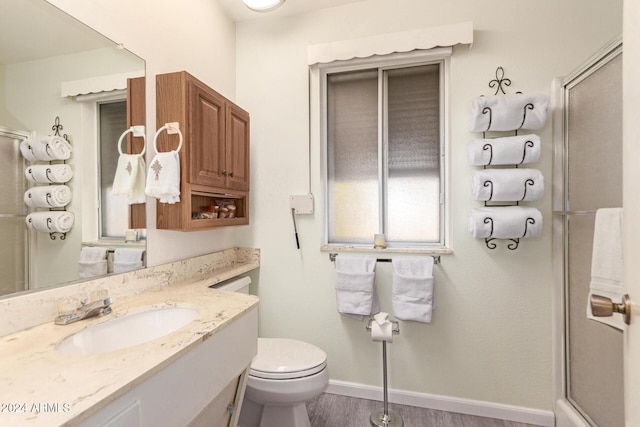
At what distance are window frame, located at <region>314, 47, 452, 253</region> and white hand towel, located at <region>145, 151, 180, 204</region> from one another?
96 centimetres

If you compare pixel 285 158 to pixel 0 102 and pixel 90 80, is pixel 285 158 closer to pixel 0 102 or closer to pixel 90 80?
pixel 90 80

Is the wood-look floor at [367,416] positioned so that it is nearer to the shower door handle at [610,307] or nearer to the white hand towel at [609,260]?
the white hand towel at [609,260]

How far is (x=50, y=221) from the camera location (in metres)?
1.03

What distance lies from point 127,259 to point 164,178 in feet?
1.31

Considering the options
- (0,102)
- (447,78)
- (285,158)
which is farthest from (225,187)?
(447,78)

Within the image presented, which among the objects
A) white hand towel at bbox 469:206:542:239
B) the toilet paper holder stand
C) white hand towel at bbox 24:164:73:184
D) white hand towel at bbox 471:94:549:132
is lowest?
the toilet paper holder stand

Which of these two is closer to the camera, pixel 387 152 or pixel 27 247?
pixel 27 247

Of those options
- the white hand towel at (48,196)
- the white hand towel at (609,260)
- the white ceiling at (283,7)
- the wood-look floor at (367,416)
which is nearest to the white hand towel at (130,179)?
the white hand towel at (48,196)

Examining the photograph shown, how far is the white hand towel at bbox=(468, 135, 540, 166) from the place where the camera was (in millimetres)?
1546

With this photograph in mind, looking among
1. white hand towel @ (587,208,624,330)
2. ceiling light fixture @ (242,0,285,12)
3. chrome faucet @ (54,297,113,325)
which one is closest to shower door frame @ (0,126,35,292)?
chrome faucet @ (54,297,113,325)

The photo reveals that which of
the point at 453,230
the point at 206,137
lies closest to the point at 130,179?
the point at 206,137

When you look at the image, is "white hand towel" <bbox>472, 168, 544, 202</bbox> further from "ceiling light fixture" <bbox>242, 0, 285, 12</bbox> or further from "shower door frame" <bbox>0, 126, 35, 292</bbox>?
"shower door frame" <bbox>0, 126, 35, 292</bbox>

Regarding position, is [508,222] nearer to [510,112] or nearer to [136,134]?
[510,112]

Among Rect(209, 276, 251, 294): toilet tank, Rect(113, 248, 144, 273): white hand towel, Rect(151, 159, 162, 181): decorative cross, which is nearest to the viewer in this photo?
Rect(113, 248, 144, 273): white hand towel
